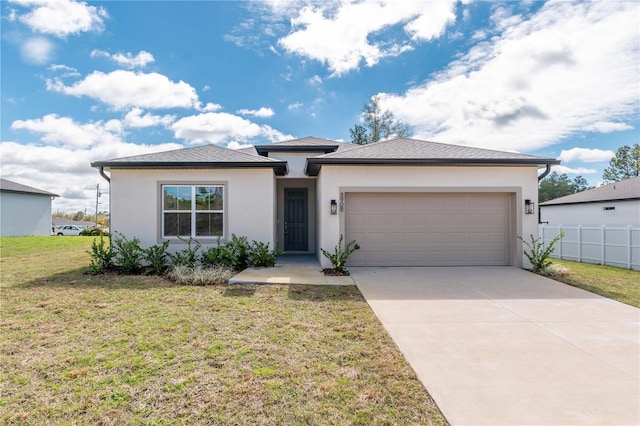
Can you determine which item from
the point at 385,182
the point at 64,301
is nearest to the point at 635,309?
the point at 385,182

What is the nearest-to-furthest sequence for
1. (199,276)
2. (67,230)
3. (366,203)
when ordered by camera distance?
(199,276) < (366,203) < (67,230)

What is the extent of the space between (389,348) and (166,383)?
248cm

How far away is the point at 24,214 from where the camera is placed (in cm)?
2162

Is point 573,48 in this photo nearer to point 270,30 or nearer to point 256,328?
point 270,30

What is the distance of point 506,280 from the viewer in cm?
756

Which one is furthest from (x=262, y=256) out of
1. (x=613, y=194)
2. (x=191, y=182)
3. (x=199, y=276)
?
(x=613, y=194)

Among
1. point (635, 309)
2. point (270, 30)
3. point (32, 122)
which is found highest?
point (270, 30)

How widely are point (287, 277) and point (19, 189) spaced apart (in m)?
23.9

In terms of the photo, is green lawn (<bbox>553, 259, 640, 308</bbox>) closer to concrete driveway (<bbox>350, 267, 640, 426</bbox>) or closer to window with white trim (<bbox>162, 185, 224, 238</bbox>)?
concrete driveway (<bbox>350, 267, 640, 426</bbox>)

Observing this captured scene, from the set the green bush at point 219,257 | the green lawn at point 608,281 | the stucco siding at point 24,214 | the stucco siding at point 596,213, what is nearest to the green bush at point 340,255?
the green bush at point 219,257

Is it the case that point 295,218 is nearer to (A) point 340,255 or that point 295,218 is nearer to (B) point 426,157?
(A) point 340,255

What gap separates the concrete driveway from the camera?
104 inches

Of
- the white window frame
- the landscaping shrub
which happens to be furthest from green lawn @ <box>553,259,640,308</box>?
the white window frame

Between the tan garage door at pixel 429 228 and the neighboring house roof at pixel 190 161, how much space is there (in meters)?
2.96
